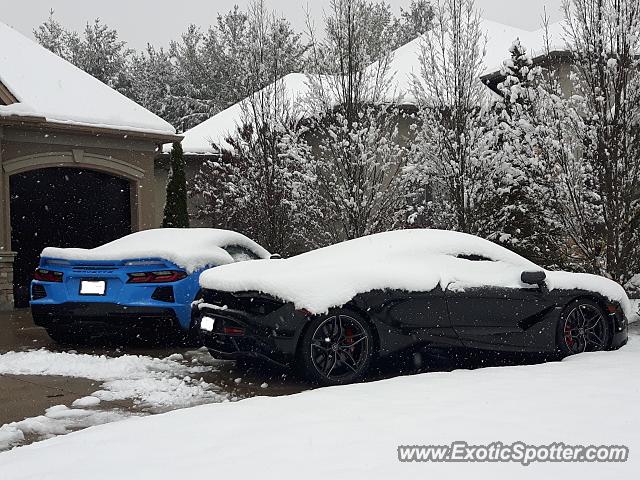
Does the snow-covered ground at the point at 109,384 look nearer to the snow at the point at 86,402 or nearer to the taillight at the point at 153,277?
the snow at the point at 86,402

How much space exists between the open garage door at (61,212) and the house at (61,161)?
0.7 inches

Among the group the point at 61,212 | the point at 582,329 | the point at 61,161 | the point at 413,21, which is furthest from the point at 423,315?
the point at 413,21

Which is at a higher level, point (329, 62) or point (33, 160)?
point (329, 62)

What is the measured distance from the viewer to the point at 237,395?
5668 mm

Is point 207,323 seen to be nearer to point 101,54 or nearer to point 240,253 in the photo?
point 240,253

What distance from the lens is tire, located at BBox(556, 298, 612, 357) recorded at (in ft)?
21.8

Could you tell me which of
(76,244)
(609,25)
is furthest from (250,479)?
(76,244)

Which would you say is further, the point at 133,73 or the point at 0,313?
the point at 133,73

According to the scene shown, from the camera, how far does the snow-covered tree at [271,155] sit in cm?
1502

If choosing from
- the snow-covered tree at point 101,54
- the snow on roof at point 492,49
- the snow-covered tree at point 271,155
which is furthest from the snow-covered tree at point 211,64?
the snow-covered tree at point 271,155

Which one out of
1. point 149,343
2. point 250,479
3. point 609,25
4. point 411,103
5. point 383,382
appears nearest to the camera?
point 250,479

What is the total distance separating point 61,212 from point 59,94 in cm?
232

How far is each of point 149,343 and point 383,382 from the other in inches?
146

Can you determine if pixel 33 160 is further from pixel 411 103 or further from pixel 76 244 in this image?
pixel 411 103
